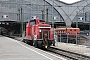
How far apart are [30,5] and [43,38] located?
7662 cm

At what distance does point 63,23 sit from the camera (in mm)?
113250

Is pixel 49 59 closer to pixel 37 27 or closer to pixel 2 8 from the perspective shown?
pixel 37 27

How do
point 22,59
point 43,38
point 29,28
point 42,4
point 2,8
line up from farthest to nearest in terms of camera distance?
point 42,4, point 2,8, point 29,28, point 43,38, point 22,59

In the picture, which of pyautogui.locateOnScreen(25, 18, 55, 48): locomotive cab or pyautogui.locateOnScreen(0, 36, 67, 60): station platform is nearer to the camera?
pyautogui.locateOnScreen(0, 36, 67, 60): station platform

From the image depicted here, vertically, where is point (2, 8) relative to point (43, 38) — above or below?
above

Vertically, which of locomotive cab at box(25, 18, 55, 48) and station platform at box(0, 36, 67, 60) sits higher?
A: locomotive cab at box(25, 18, 55, 48)

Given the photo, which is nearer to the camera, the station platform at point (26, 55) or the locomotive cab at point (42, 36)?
the station platform at point (26, 55)

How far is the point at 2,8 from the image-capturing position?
10281 centimetres

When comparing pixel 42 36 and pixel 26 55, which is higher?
pixel 42 36

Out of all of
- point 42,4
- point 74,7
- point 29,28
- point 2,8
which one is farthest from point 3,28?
point 29,28

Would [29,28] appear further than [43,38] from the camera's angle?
Yes

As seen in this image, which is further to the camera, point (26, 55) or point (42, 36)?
point (42, 36)

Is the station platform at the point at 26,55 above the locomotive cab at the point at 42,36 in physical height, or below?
below

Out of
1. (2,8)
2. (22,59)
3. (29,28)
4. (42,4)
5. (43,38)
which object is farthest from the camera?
(42,4)
